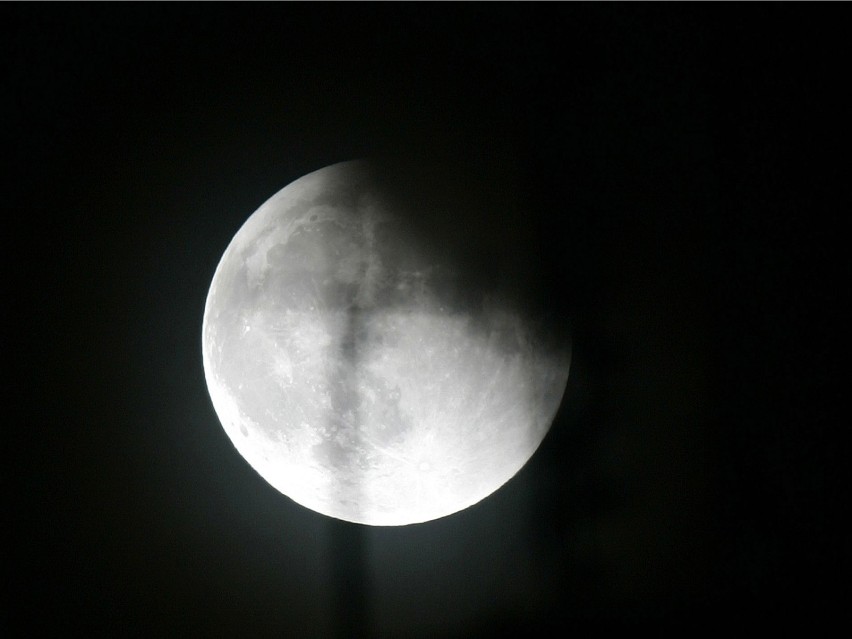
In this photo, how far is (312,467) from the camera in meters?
1.18

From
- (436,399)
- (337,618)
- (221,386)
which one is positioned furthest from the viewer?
(337,618)

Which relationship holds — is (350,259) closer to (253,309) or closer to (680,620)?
(253,309)

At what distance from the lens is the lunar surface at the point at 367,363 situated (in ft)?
3.49

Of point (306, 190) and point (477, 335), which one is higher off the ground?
point (306, 190)

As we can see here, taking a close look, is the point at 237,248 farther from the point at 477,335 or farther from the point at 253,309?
the point at 477,335

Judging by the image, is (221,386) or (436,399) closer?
(436,399)

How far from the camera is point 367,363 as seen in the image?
1052mm

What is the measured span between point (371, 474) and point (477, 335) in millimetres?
319

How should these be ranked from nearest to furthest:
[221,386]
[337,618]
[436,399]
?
1. [436,399]
2. [221,386]
3. [337,618]

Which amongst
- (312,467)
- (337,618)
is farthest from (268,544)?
(312,467)

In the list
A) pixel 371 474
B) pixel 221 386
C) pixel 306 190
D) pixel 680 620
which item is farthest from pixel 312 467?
pixel 680 620

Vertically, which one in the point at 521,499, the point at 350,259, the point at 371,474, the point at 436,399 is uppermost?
the point at 350,259

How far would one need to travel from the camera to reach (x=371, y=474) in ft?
3.72

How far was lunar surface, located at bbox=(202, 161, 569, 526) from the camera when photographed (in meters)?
1.06
